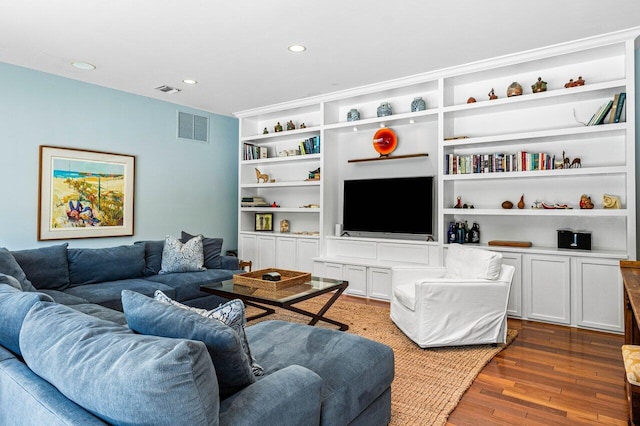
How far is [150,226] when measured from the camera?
5535mm

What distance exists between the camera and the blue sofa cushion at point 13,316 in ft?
4.82

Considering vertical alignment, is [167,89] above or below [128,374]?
above

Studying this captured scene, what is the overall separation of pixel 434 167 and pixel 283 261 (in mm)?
2436

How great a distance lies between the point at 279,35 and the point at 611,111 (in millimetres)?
3046

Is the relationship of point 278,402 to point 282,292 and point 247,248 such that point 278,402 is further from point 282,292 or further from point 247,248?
point 247,248

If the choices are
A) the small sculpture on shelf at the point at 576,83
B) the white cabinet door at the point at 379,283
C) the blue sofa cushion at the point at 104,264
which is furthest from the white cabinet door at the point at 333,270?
the small sculpture on shelf at the point at 576,83

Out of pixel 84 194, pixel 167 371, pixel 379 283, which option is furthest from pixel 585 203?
pixel 84 194

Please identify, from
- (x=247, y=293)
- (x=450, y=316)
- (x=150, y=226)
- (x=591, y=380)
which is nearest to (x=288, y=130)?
(x=150, y=226)

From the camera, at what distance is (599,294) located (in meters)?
3.62

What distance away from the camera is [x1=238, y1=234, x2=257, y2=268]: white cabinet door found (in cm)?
614

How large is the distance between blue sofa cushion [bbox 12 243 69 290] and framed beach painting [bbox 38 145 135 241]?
3.95 ft

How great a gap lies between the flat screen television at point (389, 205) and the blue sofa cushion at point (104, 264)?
262cm

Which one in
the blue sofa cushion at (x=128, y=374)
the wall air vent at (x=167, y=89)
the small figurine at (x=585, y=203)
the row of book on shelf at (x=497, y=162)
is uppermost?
the wall air vent at (x=167, y=89)

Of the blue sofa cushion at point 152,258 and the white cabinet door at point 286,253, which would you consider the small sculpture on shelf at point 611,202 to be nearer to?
the white cabinet door at point 286,253
